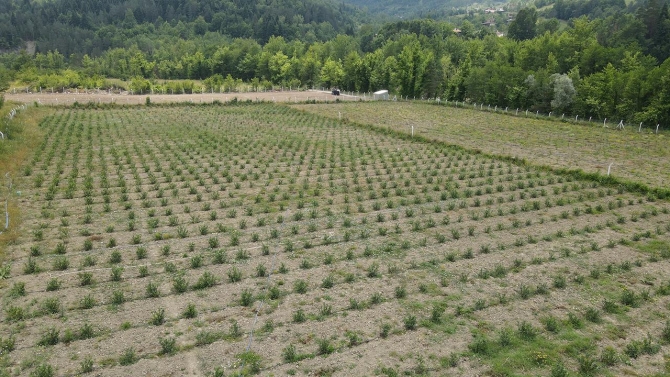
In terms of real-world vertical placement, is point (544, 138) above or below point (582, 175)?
above

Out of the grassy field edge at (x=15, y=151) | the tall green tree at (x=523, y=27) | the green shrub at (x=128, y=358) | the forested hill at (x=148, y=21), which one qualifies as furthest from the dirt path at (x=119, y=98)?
the forested hill at (x=148, y=21)

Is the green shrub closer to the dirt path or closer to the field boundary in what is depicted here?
the field boundary

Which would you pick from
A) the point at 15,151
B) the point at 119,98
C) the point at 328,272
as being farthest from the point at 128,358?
the point at 119,98

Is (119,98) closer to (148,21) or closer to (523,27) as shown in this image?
(523,27)

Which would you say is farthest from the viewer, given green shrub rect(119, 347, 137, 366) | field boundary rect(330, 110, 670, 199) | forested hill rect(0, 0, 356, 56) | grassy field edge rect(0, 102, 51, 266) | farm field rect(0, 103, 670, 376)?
forested hill rect(0, 0, 356, 56)

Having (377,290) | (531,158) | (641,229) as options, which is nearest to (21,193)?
(377,290)

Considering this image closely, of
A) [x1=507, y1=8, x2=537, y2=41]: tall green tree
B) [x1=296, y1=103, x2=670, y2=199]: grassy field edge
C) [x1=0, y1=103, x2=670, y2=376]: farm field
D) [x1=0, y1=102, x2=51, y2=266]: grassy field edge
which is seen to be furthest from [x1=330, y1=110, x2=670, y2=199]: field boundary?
[x1=507, y1=8, x2=537, y2=41]: tall green tree
